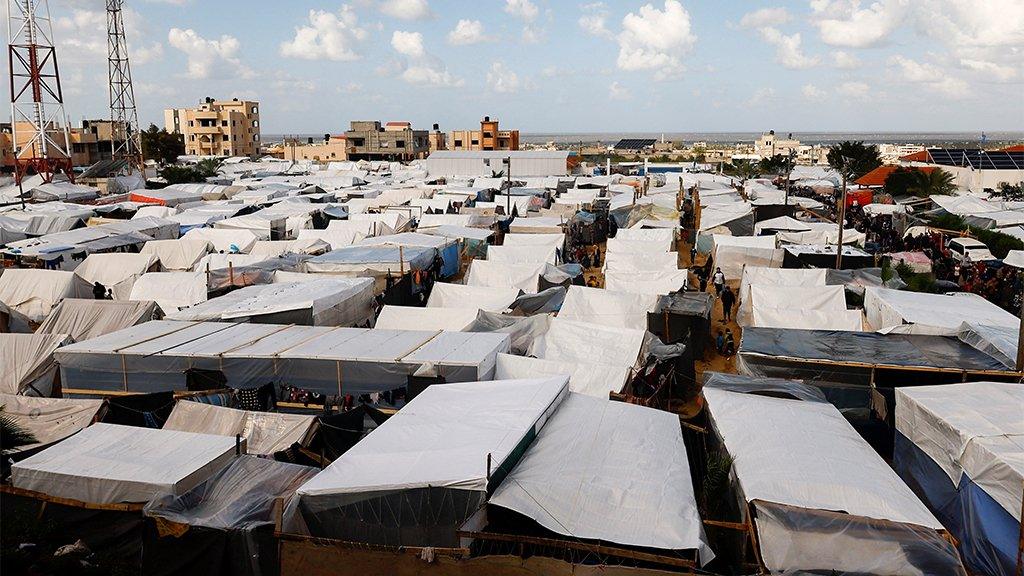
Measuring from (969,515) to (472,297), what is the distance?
8726mm

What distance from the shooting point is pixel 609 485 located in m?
5.67

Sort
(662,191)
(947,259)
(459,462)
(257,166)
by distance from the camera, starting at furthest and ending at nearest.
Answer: (257,166) < (662,191) < (947,259) < (459,462)

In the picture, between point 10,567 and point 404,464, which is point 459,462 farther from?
point 10,567

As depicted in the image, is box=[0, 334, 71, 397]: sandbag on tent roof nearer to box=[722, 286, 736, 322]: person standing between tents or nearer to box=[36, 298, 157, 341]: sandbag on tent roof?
box=[36, 298, 157, 341]: sandbag on tent roof

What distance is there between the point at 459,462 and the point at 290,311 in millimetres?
6871

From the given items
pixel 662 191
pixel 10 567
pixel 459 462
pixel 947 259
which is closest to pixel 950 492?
pixel 459 462

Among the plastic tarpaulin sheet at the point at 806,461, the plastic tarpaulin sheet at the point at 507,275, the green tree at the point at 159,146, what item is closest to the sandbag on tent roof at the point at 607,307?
the plastic tarpaulin sheet at the point at 507,275

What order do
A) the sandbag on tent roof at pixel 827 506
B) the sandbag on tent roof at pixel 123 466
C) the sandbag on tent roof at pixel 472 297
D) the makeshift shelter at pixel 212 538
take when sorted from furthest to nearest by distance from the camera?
the sandbag on tent roof at pixel 472 297 < the sandbag on tent roof at pixel 123 466 < the makeshift shelter at pixel 212 538 < the sandbag on tent roof at pixel 827 506

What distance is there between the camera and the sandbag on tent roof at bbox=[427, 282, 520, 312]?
1320 centimetres

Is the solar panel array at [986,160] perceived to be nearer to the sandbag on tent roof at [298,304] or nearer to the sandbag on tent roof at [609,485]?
the sandbag on tent roof at [298,304]

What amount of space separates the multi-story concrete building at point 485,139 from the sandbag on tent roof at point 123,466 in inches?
2829

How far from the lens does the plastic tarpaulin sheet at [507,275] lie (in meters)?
15.4

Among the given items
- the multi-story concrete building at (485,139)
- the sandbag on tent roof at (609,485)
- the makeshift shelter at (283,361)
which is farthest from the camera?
the multi-story concrete building at (485,139)

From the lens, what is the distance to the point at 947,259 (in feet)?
63.6
